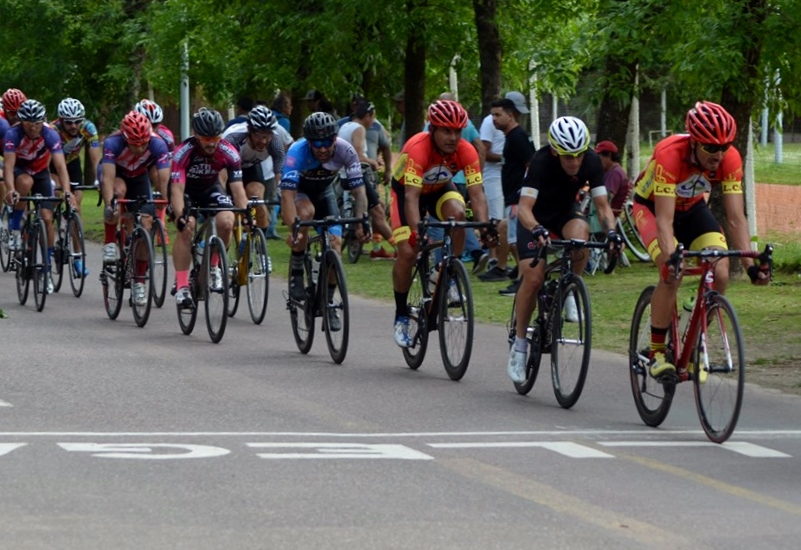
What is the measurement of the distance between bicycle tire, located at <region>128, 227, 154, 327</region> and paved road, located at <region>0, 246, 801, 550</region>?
72.2 inches

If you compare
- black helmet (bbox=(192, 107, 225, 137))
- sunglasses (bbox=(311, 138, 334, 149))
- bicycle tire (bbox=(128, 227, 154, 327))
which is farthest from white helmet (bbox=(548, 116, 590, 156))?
bicycle tire (bbox=(128, 227, 154, 327))

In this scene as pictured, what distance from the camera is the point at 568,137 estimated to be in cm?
1098

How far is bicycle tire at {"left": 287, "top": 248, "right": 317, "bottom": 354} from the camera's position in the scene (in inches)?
542

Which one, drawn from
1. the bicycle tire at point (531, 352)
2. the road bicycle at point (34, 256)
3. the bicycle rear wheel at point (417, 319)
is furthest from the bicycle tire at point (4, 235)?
the bicycle tire at point (531, 352)

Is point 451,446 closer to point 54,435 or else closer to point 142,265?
point 54,435

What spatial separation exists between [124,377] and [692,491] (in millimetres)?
5258

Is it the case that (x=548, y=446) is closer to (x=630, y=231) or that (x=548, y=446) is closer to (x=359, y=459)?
(x=359, y=459)

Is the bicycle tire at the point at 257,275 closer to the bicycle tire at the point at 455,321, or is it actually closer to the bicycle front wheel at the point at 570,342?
the bicycle tire at the point at 455,321

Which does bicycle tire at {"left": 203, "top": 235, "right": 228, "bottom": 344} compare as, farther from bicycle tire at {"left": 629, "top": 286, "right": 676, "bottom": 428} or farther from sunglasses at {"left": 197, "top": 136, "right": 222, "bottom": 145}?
bicycle tire at {"left": 629, "top": 286, "right": 676, "bottom": 428}

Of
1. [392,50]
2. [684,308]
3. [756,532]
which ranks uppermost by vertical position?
[392,50]

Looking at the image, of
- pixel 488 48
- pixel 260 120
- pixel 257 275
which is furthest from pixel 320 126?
pixel 488 48

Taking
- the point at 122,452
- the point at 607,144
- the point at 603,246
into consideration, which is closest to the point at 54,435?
the point at 122,452

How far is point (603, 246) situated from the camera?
10.5 metres

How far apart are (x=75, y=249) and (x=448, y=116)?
7.23 m
